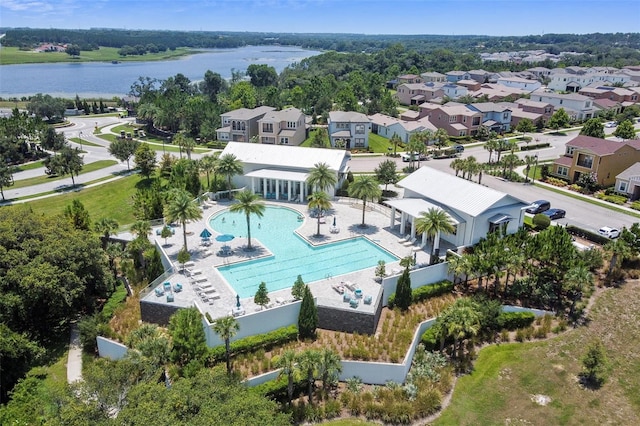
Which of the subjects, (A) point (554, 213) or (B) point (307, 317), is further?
(A) point (554, 213)

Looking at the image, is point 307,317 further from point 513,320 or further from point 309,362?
point 513,320

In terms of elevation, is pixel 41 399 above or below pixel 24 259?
below

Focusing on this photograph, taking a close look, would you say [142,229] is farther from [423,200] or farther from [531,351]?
[531,351]

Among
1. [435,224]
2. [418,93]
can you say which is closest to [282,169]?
[435,224]

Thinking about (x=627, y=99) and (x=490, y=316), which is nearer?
(x=490, y=316)

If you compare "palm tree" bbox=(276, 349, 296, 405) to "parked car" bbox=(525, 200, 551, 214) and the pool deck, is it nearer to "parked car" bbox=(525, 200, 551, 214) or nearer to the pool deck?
the pool deck

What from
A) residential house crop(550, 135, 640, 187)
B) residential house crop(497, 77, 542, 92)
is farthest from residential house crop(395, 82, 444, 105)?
residential house crop(550, 135, 640, 187)

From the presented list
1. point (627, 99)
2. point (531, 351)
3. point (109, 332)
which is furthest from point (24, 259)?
point (627, 99)
